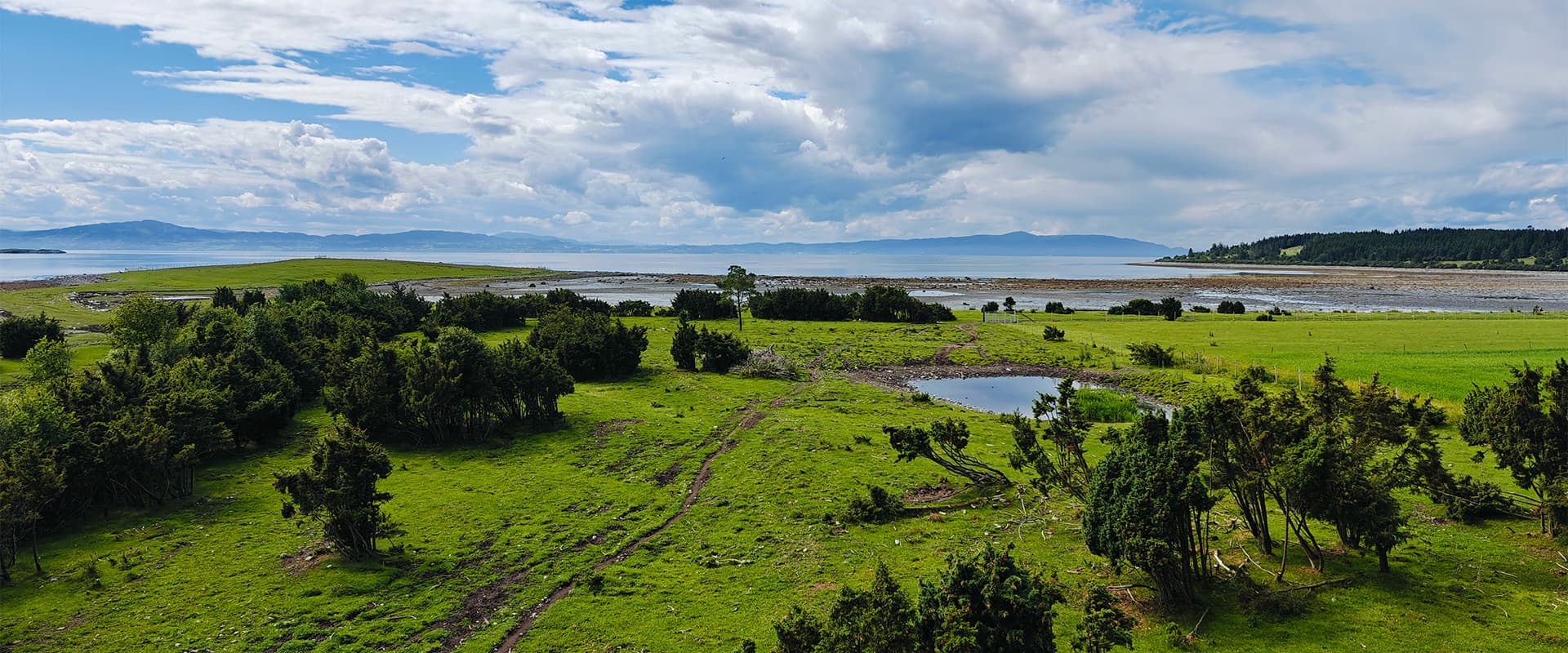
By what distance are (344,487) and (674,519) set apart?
803cm

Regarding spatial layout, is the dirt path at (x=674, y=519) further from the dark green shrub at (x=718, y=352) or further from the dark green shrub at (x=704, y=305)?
the dark green shrub at (x=704, y=305)

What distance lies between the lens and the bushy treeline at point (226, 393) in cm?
1870

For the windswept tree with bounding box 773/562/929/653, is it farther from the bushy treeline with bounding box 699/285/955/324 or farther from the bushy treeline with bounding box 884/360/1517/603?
the bushy treeline with bounding box 699/285/955/324

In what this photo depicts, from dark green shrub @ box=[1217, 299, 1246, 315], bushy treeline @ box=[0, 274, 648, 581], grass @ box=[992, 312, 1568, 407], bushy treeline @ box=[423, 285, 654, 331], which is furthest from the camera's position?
dark green shrub @ box=[1217, 299, 1246, 315]

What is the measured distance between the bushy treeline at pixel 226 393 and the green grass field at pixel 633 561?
1227mm

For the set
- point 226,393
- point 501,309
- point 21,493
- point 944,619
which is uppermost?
point 501,309

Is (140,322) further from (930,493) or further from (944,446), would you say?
(944,446)

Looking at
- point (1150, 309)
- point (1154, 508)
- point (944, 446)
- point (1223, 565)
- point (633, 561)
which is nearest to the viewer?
point (1154, 508)

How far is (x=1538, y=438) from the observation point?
14359 mm

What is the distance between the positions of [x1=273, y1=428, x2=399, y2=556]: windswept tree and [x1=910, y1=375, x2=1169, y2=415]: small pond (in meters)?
27.3

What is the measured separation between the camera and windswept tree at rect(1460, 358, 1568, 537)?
1400 centimetres

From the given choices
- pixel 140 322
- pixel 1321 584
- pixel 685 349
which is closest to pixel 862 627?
pixel 1321 584

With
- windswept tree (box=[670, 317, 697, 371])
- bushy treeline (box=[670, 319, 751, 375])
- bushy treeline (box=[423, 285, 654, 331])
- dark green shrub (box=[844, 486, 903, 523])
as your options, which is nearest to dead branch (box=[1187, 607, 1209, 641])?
dark green shrub (box=[844, 486, 903, 523])

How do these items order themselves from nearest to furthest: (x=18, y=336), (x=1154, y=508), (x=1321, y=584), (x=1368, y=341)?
(x=1154, y=508) < (x=1321, y=584) < (x=18, y=336) < (x=1368, y=341)
